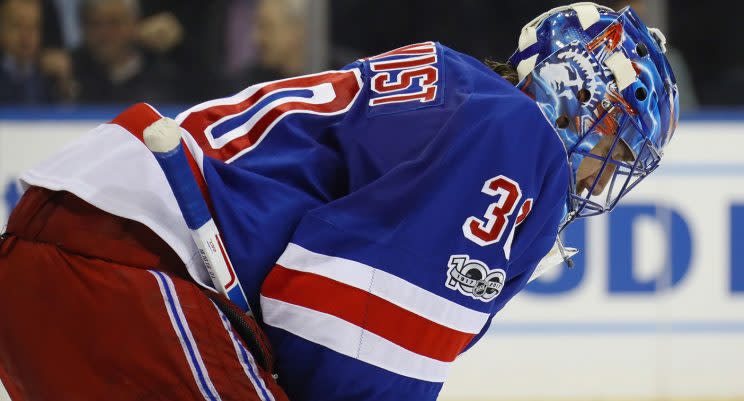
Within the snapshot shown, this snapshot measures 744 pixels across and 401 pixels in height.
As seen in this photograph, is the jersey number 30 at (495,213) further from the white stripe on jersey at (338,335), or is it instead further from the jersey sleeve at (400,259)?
the white stripe on jersey at (338,335)

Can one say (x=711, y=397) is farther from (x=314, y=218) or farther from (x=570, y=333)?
(x=314, y=218)

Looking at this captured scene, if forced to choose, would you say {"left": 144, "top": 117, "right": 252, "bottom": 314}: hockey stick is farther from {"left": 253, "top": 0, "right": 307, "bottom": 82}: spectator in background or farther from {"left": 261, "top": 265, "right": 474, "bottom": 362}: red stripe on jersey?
{"left": 253, "top": 0, "right": 307, "bottom": 82}: spectator in background

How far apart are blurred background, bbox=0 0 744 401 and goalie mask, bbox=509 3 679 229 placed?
6.86ft

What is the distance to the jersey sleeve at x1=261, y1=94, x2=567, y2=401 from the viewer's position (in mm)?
1442

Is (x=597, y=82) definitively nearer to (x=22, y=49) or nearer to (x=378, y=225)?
(x=378, y=225)

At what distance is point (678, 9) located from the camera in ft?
13.5

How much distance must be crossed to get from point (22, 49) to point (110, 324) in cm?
282

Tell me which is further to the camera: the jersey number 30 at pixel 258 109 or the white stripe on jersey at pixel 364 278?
the jersey number 30 at pixel 258 109

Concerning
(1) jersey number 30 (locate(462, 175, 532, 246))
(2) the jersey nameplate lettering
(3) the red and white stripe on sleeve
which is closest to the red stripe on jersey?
(3) the red and white stripe on sleeve

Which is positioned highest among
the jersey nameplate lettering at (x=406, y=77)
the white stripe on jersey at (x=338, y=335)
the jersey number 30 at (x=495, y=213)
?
the jersey nameplate lettering at (x=406, y=77)

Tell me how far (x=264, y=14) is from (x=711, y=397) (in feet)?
6.76

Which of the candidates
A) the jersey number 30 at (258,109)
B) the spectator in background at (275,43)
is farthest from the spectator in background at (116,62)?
the jersey number 30 at (258,109)

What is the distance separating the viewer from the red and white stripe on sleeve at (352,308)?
1.44 metres

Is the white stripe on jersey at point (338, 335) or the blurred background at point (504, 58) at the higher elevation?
the white stripe on jersey at point (338, 335)
